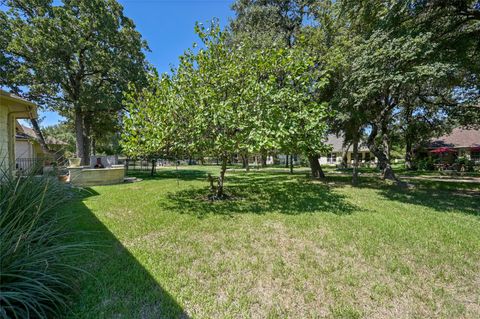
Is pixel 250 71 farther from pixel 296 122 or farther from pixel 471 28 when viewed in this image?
pixel 471 28

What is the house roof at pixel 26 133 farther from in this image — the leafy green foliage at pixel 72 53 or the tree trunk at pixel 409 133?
the tree trunk at pixel 409 133

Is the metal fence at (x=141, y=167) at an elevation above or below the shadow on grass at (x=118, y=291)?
above

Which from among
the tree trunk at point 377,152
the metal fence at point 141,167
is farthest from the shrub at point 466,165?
the metal fence at point 141,167

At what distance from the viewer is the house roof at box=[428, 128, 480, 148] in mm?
27406

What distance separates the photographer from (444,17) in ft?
26.8

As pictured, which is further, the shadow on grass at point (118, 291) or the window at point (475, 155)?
the window at point (475, 155)

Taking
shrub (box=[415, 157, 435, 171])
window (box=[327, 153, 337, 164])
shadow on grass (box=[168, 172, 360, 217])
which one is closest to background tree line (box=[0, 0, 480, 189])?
shadow on grass (box=[168, 172, 360, 217])

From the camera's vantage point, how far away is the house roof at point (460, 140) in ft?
89.9

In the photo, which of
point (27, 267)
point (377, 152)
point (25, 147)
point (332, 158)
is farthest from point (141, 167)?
point (332, 158)

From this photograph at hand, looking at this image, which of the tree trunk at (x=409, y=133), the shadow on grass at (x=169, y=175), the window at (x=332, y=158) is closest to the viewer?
the shadow on grass at (x=169, y=175)

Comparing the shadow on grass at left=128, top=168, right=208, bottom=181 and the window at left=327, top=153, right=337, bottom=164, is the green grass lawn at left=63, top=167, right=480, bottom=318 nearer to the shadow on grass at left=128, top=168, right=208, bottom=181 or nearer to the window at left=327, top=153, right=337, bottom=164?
the shadow on grass at left=128, top=168, right=208, bottom=181

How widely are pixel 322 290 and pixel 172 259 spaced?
2.32 metres

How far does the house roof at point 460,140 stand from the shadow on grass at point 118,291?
3613cm

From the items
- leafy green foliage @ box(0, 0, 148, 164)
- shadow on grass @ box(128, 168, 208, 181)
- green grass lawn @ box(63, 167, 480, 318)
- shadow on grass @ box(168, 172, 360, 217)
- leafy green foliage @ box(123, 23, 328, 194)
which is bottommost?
green grass lawn @ box(63, 167, 480, 318)
